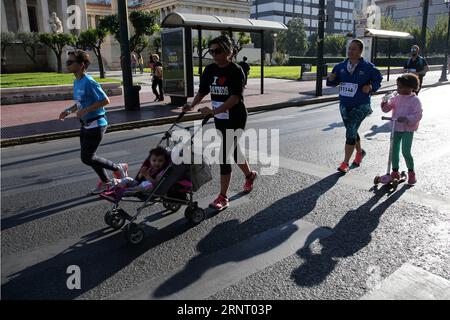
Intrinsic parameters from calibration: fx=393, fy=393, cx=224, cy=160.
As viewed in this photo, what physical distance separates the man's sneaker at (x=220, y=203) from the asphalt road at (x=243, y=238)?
0.29 ft

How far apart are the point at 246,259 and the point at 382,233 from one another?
149 centimetres

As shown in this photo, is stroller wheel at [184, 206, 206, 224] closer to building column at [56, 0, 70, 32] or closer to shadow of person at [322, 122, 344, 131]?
shadow of person at [322, 122, 344, 131]

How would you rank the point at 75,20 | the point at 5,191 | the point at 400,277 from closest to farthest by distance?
the point at 400,277 → the point at 5,191 → the point at 75,20

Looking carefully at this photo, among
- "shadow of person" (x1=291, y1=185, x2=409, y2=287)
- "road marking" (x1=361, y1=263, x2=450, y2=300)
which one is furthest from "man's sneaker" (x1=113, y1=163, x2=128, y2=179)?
"road marking" (x1=361, y1=263, x2=450, y2=300)

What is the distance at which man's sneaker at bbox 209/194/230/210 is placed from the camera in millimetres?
4680

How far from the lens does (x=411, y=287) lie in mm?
3029

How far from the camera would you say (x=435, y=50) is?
64.6 metres

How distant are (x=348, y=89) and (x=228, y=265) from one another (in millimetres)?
3695

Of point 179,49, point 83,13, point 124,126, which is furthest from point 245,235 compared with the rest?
point 83,13

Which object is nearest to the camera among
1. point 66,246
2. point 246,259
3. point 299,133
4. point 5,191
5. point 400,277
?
point 400,277

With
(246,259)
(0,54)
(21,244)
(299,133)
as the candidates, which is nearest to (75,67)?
(21,244)

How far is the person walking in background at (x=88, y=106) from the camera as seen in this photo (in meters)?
4.70

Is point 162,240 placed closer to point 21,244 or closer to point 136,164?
point 21,244

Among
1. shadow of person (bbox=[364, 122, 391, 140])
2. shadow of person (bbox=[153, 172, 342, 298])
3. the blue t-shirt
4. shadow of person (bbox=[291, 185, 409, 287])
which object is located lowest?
shadow of person (bbox=[291, 185, 409, 287])
